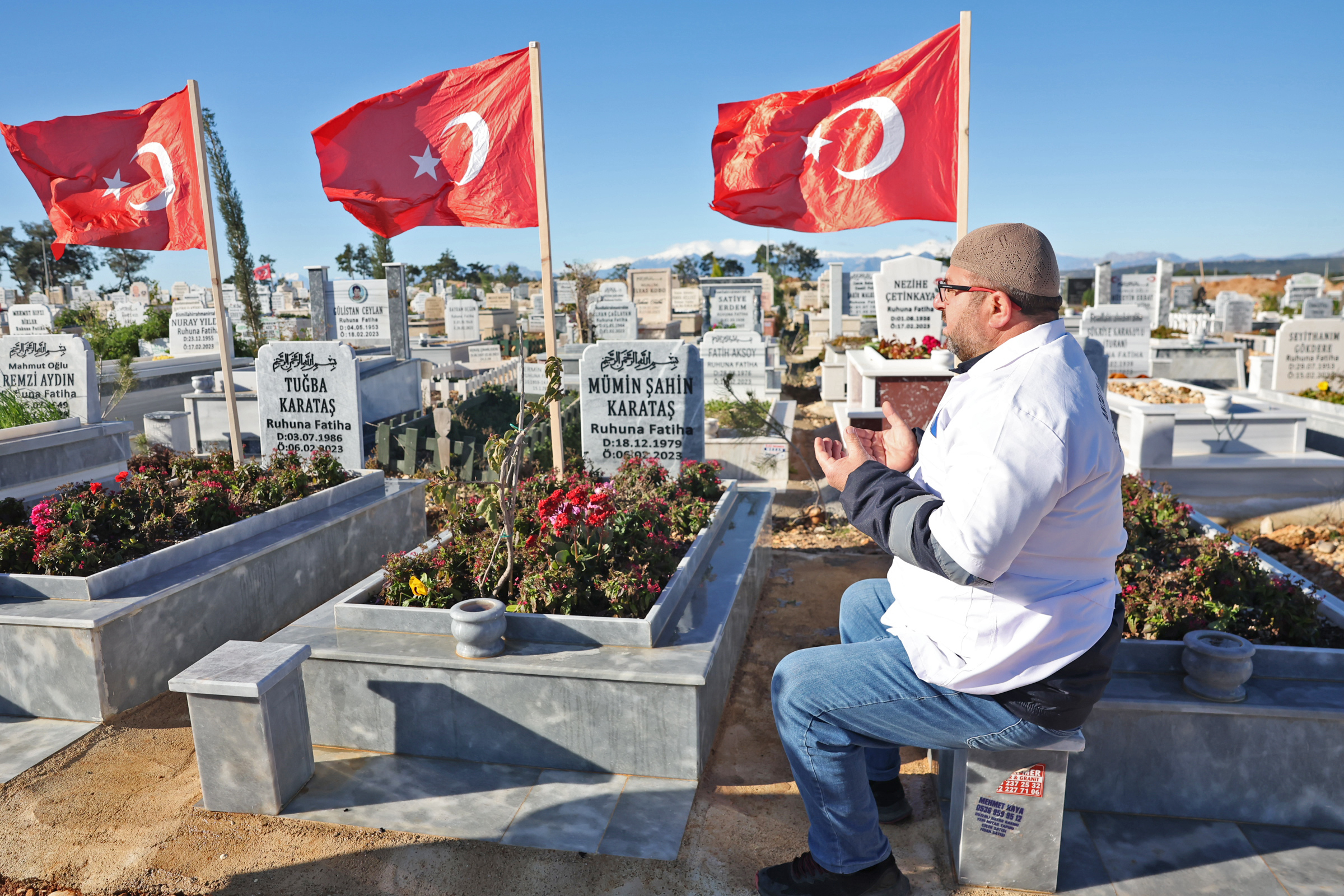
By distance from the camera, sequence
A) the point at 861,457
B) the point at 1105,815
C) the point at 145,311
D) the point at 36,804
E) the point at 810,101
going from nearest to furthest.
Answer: the point at 861,457 → the point at 1105,815 → the point at 36,804 → the point at 810,101 → the point at 145,311

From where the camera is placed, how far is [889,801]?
9.88ft

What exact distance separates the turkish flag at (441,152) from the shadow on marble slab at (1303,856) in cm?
551

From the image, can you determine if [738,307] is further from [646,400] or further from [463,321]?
[646,400]

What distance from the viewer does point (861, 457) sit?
2271 millimetres

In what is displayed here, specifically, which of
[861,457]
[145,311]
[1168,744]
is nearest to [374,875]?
[861,457]

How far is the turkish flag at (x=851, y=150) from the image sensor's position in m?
5.59

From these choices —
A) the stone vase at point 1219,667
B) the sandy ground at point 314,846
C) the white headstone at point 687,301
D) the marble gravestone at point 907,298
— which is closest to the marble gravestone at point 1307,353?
the marble gravestone at point 907,298

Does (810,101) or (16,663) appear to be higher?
(810,101)

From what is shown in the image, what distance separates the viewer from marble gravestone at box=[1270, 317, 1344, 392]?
11.4 meters

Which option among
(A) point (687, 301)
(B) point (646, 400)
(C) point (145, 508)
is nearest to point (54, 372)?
(C) point (145, 508)

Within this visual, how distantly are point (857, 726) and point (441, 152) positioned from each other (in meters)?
5.45

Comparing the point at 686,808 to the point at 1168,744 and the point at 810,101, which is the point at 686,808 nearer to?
the point at 1168,744

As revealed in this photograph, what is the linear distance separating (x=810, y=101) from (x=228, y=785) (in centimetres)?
536

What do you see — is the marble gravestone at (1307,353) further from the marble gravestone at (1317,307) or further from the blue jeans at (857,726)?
the marble gravestone at (1317,307)
